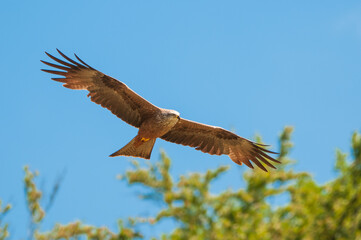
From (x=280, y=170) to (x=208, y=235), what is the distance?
3639 millimetres

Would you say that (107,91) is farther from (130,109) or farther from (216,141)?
(216,141)

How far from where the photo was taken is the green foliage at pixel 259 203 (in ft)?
49.7

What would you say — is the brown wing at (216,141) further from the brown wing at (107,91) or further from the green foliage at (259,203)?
the green foliage at (259,203)

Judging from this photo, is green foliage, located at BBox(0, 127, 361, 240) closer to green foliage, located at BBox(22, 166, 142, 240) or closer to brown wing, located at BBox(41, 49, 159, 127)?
green foliage, located at BBox(22, 166, 142, 240)

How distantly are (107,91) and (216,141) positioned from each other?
8.47ft

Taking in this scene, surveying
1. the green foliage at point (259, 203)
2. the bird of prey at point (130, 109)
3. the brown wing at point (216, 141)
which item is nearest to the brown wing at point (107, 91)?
the bird of prey at point (130, 109)

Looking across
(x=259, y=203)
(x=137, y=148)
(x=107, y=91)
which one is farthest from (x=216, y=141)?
(x=259, y=203)

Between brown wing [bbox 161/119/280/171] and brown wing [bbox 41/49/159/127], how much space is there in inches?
33.7

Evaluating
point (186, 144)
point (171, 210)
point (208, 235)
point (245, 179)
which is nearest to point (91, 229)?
→ point (171, 210)

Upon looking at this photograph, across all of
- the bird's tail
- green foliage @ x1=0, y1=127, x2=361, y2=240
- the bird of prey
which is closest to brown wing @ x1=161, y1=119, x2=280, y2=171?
the bird of prey

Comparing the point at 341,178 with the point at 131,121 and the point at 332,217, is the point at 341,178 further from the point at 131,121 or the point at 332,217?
the point at 131,121

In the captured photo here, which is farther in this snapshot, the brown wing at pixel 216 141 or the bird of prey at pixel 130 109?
the brown wing at pixel 216 141

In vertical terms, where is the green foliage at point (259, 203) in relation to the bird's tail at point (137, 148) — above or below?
above

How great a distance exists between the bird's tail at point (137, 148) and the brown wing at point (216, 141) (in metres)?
0.53
